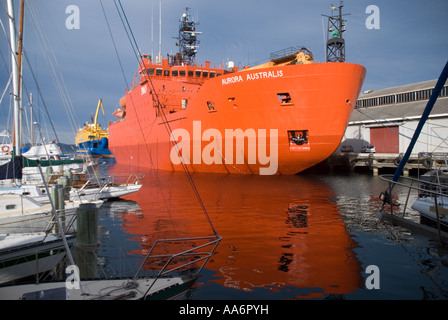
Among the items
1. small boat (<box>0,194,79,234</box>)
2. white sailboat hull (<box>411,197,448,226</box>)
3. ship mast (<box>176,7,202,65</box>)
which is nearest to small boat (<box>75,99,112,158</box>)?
ship mast (<box>176,7,202,65</box>)

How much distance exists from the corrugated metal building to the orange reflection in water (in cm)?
1440

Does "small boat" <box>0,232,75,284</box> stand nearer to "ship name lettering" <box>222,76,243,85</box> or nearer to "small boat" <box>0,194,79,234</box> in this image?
"small boat" <box>0,194,79,234</box>

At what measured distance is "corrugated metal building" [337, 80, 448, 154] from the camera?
2764 centimetres

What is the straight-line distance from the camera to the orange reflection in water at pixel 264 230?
254 inches

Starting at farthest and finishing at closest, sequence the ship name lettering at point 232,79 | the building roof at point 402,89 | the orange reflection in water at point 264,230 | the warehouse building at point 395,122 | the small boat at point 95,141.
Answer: the small boat at point 95,141
the building roof at point 402,89
the warehouse building at point 395,122
the ship name lettering at point 232,79
the orange reflection in water at point 264,230

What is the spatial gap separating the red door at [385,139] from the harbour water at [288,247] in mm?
17259

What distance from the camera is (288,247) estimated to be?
329 inches

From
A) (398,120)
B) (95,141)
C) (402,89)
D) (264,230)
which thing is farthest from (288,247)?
(95,141)

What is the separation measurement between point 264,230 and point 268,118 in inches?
460

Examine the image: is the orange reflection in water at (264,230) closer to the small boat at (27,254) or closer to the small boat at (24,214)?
the small boat at (27,254)

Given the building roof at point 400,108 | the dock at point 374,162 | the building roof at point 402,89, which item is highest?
the building roof at point 402,89

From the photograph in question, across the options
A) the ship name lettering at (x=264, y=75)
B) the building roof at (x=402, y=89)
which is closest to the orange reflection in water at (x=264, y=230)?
the ship name lettering at (x=264, y=75)

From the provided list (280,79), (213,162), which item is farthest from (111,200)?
(280,79)
